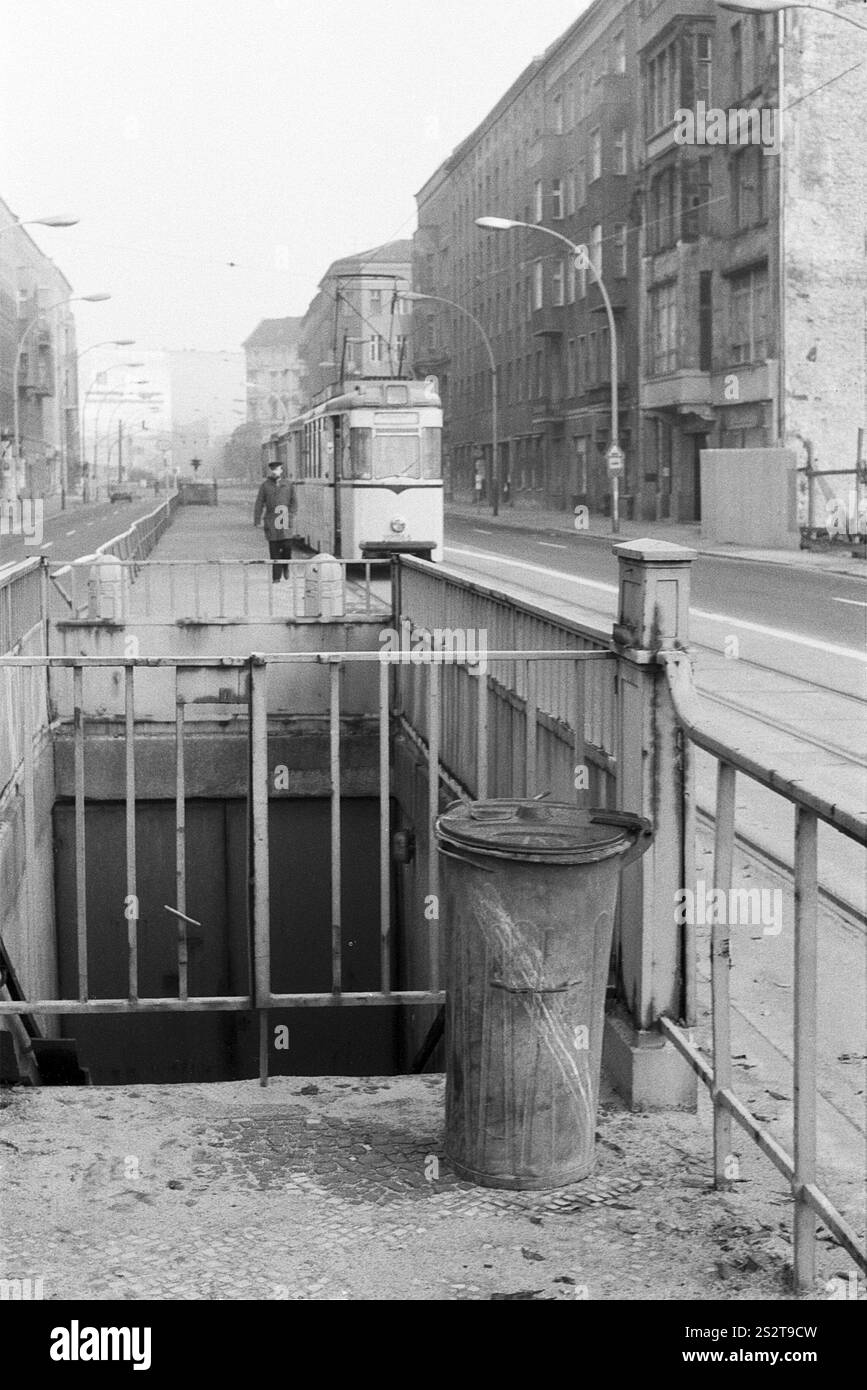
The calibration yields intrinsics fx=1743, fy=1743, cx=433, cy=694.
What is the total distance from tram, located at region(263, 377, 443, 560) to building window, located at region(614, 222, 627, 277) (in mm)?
28961

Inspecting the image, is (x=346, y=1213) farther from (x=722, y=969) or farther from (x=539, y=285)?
(x=539, y=285)

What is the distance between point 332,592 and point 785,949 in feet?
40.5

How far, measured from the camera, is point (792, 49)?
1741 inches

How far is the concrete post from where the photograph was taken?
17.0 ft

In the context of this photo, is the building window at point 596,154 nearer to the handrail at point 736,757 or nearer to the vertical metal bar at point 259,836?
the vertical metal bar at point 259,836

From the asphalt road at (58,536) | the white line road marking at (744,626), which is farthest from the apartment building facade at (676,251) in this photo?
the asphalt road at (58,536)

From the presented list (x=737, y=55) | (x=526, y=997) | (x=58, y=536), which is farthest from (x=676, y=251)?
(x=526, y=997)

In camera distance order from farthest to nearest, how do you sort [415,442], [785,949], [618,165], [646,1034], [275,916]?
[618,165]
[415,442]
[275,916]
[785,949]
[646,1034]

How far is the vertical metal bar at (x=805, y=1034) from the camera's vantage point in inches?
147

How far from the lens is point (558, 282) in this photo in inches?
2783

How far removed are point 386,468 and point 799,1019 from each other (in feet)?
87.1

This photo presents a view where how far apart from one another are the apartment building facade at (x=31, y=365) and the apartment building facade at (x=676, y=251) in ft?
70.5
